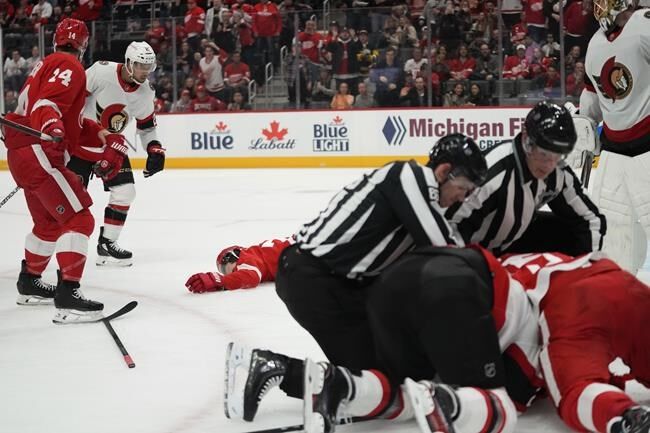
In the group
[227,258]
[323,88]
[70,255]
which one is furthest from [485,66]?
[70,255]

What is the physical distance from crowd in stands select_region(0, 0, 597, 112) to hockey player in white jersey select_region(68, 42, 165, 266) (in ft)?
17.9

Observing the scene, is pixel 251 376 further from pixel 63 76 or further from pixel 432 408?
pixel 63 76

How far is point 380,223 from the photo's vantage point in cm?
251

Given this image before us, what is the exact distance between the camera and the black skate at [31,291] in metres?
4.32

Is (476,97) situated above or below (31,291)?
below

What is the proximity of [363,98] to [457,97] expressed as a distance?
1007 millimetres

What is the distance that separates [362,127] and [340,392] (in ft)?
27.7

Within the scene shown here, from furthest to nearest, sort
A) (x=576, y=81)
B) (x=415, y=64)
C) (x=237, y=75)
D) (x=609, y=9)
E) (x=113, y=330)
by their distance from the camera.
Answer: (x=237, y=75)
(x=415, y=64)
(x=576, y=81)
(x=609, y=9)
(x=113, y=330)

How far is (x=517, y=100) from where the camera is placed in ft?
33.7

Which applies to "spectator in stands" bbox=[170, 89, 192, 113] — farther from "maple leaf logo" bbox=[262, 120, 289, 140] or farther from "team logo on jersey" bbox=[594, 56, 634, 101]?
"team logo on jersey" bbox=[594, 56, 634, 101]

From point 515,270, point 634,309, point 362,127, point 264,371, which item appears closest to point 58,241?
point 264,371

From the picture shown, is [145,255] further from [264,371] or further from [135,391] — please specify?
Answer: [264,371]

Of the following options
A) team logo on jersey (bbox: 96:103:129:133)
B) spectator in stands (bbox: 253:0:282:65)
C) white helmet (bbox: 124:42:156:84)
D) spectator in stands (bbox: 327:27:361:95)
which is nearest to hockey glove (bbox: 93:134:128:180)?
team logo on jersey (bbox: 96:103:129:133)

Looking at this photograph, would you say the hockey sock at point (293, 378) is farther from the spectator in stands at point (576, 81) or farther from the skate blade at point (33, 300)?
the spectator in stands at point (576, 81)
